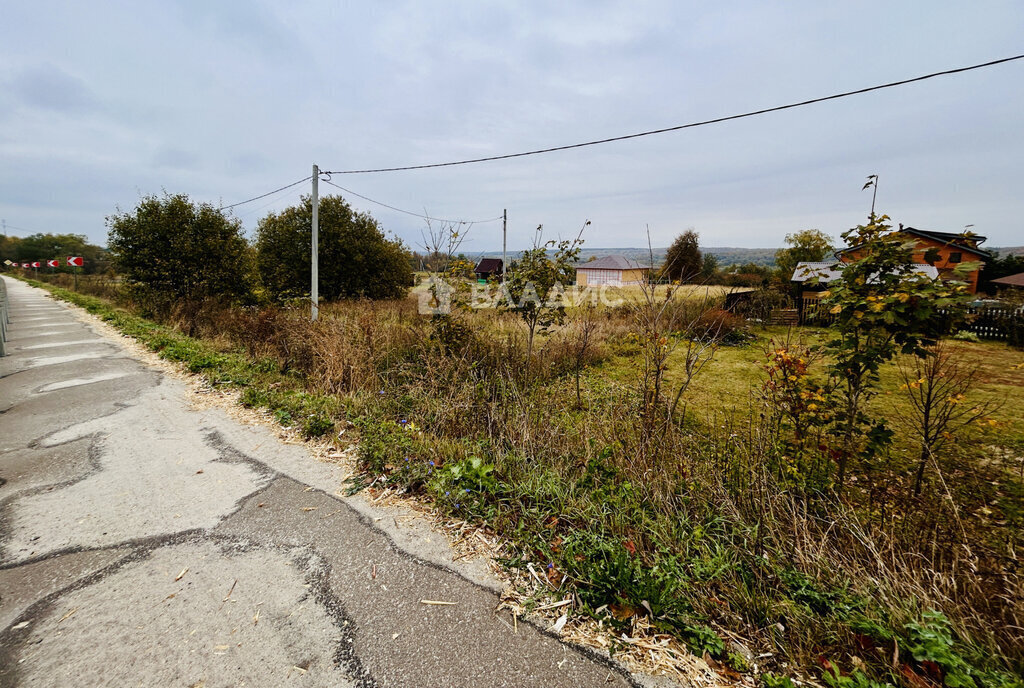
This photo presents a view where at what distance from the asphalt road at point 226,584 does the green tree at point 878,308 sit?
2857mm

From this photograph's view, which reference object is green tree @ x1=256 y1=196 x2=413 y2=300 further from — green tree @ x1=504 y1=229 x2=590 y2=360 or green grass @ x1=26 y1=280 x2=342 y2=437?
green tree @ x1=504 y1=229 x2=590 y2=360

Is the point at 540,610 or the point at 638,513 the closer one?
the point at 540,610

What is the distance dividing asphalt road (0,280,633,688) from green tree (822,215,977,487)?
2857mm

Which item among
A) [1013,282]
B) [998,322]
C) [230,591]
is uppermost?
[1013,282]

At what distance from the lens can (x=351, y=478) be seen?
3.85m

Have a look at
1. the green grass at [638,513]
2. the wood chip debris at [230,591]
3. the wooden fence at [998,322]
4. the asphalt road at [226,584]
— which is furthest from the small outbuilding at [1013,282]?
the wood chip debris at [230,591]

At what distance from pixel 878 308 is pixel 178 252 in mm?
17367

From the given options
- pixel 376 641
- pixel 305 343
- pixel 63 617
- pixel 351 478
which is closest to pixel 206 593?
pixel 63 617

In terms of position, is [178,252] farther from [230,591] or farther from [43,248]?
[43,248]

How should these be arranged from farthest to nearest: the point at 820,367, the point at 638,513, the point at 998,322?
the point at 998,322, the point at 820,367, the point at 638,513

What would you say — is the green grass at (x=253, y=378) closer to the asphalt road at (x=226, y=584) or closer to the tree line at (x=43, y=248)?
the asphalt road at (x=226, y=584)

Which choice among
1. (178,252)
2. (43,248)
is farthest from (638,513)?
(43,248)

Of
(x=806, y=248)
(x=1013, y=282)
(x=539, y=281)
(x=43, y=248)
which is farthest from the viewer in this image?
(x=43, y=248)

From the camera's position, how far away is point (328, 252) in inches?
793
